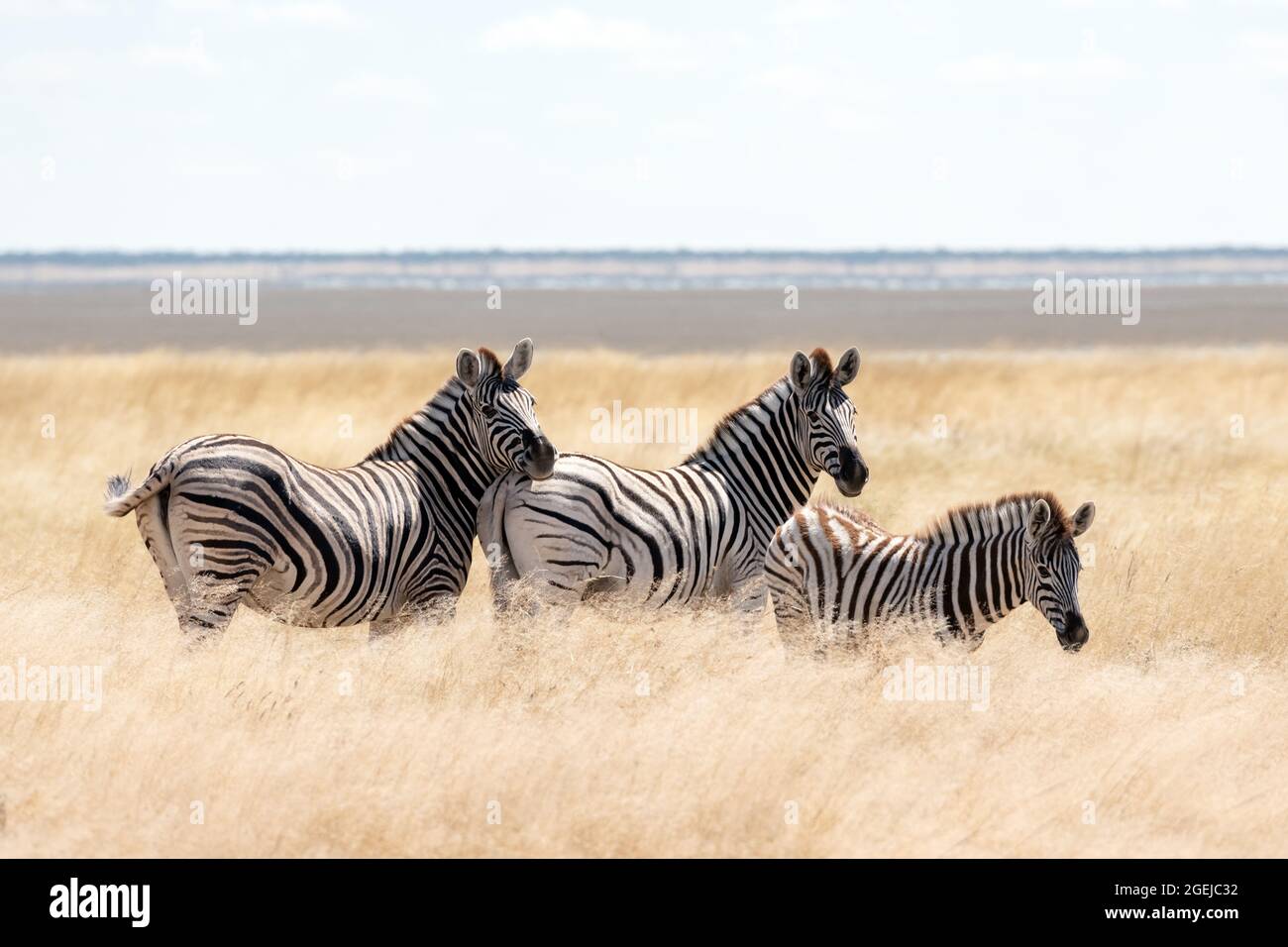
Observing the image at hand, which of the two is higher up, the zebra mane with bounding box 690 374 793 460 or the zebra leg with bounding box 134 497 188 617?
the zebra mane with bounding box 690 374 793 460

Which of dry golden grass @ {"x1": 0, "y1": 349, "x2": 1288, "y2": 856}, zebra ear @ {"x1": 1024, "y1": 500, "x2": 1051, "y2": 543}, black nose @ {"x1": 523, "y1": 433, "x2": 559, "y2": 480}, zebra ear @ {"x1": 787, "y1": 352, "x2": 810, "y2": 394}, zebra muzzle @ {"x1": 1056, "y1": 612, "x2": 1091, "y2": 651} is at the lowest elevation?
dry golden grass @ {"x1": 0, "y1": 349, "x2": 1288, "y2": 856}

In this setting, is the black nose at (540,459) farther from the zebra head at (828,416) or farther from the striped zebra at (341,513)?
the zebra head at (828,416)

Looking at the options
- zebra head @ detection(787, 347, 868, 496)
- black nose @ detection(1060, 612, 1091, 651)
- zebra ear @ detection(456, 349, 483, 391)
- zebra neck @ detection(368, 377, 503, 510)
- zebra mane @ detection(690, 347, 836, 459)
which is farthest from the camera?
zebra mane @ detection(690, 347, 836, 459)

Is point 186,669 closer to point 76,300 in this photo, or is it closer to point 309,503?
point 309,503

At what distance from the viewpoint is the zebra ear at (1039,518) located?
8.22 m

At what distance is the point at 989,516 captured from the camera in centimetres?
858

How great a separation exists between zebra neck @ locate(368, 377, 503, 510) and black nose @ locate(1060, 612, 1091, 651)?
3.19 meters

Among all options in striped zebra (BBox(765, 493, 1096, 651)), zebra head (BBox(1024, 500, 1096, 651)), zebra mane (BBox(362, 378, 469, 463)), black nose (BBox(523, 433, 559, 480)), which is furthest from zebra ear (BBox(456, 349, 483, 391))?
zebra head (BBox(1024, 500, 1096, 651))

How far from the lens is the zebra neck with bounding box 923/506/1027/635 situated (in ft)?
27.7

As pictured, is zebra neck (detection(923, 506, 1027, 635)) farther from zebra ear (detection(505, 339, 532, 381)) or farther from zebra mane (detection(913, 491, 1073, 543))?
zebra ear (detection(505, 339, 532, 381))
